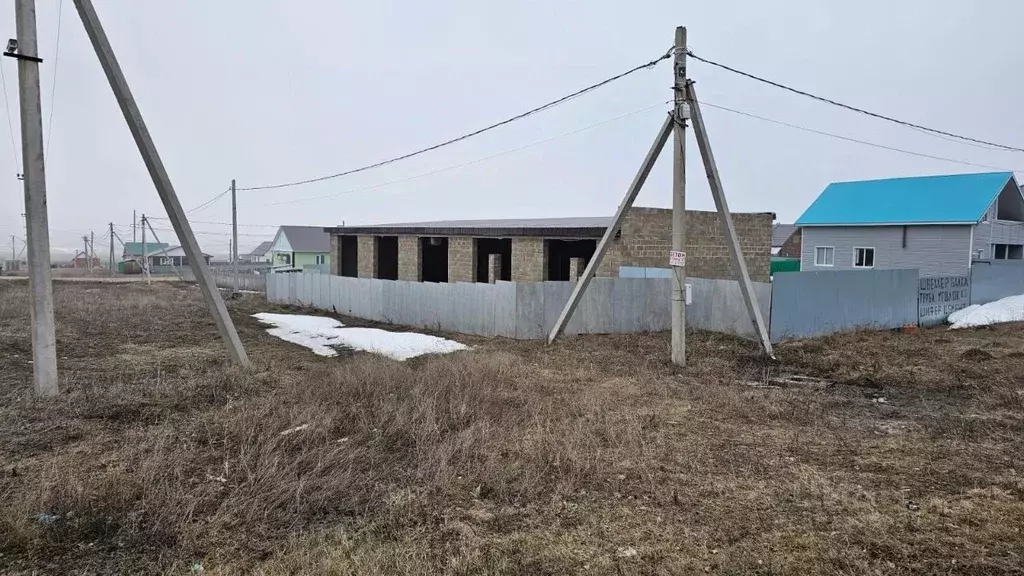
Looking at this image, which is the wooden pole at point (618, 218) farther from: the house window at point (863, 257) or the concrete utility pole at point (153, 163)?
the house window at point (863, 257)

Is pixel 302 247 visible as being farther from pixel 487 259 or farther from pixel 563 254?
pixel 563 254

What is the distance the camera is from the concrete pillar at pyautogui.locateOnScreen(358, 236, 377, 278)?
28344 millimetres

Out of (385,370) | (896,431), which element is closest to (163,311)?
(385,370)

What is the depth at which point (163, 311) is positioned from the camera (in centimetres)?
2103

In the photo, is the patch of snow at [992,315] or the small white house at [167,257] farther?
the small white house at [167,257]

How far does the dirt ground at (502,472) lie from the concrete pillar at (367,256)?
1812 cm

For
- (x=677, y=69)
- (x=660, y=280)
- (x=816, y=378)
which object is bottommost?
(x=816, y=378)

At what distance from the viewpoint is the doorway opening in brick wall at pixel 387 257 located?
3028cm

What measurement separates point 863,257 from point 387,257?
75.0 ft

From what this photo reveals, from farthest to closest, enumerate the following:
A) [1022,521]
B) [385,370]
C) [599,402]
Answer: [385,370] → [599,402] → [1022,521]

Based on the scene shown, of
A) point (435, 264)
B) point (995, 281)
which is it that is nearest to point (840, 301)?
point (995, 281)

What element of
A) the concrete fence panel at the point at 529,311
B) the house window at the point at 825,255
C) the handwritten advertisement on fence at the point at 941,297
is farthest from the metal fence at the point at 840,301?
the house window at the point at 825,255

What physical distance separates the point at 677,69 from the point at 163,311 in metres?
17.9

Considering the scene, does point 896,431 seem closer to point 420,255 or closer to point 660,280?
point 660,280
